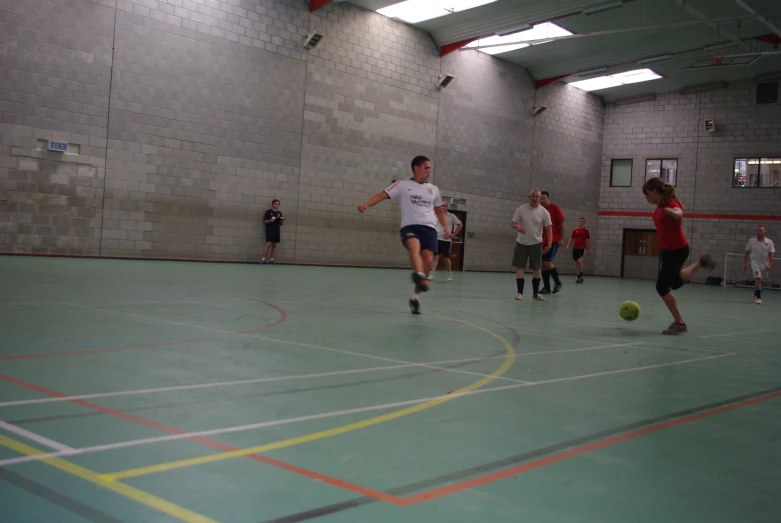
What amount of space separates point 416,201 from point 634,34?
18773mm

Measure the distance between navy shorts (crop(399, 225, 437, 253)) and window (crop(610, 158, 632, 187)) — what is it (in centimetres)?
2688

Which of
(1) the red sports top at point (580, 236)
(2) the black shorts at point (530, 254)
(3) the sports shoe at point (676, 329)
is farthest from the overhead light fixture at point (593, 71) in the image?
(3) the sports shoe at point (676, 329)

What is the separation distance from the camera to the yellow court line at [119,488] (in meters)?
2.19

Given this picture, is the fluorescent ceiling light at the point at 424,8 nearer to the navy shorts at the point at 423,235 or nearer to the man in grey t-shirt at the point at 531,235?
the man in grey t-shirt at the point at 531,235

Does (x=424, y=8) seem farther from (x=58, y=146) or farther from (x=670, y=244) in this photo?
(x=670, y=244)

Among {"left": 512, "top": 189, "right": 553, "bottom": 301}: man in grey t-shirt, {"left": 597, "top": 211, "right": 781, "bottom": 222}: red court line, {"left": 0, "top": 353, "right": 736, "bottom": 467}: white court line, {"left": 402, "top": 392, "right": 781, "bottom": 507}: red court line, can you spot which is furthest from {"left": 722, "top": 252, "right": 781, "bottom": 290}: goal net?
{"left": 402, "top": 392, "right": 781, "bottom": 507}: red court line

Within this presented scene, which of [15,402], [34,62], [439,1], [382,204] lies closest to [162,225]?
[34,62]

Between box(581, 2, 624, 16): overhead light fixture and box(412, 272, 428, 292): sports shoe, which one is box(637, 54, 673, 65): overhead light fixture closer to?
box(581, 2, 624, 16): overhead light fixture

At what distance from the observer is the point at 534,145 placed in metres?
30.5

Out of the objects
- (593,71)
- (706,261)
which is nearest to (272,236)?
(706,261)

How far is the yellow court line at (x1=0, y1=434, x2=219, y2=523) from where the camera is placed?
219 cm

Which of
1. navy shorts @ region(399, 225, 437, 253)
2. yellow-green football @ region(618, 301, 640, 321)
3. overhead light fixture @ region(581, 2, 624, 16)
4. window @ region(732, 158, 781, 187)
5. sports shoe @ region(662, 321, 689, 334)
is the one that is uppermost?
overhead light fixture @ region(581, 2, 624, 16)

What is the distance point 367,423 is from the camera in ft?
11.3

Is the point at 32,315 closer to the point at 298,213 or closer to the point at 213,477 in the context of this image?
the point at 213,477
